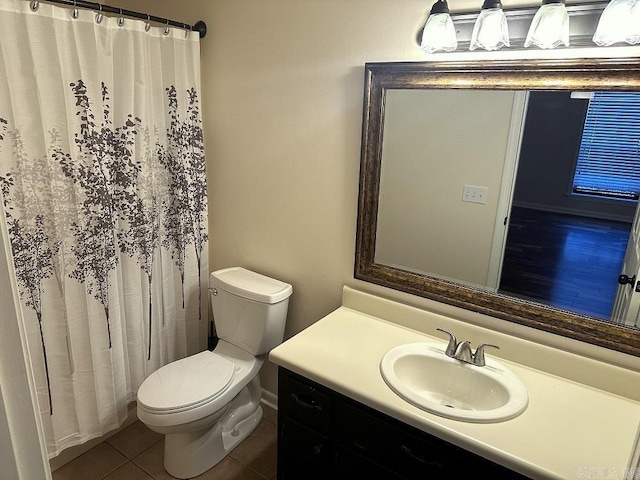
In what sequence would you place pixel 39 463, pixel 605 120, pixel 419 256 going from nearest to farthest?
pixel 39 463 → pixel 605 120 → pixel 419 256

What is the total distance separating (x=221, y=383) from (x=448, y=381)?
99 cm

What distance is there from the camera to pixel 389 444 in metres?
1.43

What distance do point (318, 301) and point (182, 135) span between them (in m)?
1.05

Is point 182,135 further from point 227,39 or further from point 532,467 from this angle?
point 532,467

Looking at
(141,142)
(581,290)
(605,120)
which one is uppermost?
(605,120)

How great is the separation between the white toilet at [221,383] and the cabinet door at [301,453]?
1.21 ft

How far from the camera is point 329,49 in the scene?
1842 millimetres

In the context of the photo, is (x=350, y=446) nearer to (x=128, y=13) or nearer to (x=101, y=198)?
(x=101, y=198)

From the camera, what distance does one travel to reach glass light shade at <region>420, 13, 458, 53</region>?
148 cm

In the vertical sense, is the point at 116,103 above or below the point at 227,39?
below

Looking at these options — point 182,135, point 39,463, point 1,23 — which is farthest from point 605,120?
point 1,23

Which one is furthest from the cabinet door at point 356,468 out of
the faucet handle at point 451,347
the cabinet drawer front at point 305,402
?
the faucet handle at point 451,347

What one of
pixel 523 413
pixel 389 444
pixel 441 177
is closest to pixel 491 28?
pixel 441 177

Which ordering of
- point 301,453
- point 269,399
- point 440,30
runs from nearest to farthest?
point 440,30
point 301,453
point 269,399
